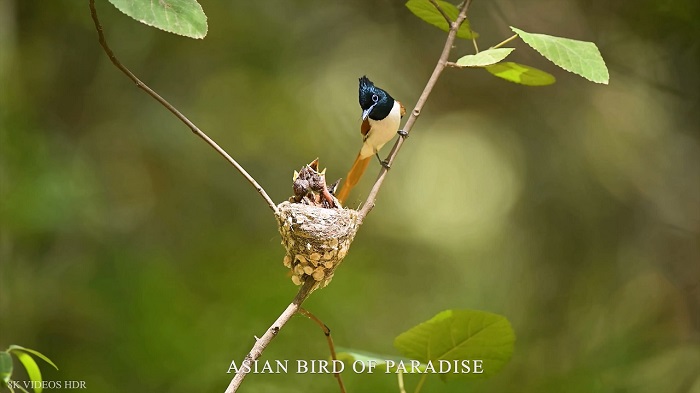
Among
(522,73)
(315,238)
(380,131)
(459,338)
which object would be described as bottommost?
(459,338)

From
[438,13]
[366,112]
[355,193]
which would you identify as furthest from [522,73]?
[355,193]

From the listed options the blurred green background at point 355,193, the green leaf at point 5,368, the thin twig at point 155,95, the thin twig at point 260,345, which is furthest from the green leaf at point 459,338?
the blurred green background at point 355,193

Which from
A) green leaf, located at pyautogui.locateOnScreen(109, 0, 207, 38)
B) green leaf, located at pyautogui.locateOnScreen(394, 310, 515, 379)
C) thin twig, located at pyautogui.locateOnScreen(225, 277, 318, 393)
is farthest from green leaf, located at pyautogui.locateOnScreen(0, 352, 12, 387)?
green leaf, located at pyautogui.locateOnScreen(394, 310, 515, 379)

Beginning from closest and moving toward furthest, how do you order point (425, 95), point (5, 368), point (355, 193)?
point (5, 368) → point (425, 95) → point (355, 193)

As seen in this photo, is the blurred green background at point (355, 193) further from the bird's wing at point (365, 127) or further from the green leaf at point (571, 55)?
the green leaf at point (571, 55)

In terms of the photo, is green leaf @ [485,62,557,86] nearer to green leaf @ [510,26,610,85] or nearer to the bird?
green leaf @ [510,26,610,85]

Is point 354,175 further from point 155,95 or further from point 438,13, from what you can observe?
point 155,95

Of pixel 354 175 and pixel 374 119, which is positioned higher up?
pixel 374 119
